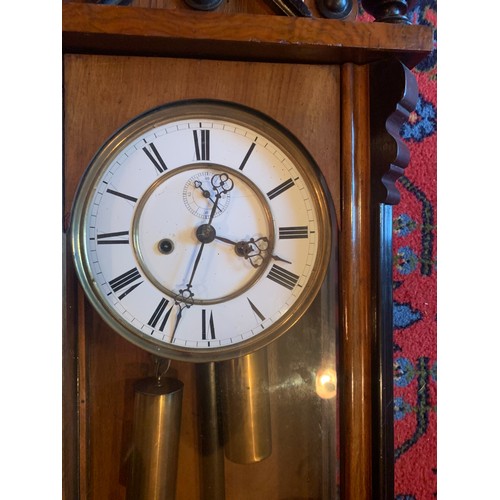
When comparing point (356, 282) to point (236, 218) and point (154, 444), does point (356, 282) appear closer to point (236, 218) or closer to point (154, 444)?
point (236, 218)

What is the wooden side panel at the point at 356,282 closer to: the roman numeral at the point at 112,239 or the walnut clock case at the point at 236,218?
the walnut clock case at the point at 236,218

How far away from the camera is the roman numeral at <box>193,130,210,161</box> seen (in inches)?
24.8

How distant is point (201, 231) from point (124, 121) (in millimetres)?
155

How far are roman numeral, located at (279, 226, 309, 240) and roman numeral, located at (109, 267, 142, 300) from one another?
177 mm

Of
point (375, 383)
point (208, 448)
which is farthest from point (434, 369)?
point (208, 448)

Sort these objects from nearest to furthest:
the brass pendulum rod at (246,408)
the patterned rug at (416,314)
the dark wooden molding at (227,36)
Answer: the dark wooden molding at (227,36), the brass pendulum rod at (246,408), the patterned rug at (416,314)

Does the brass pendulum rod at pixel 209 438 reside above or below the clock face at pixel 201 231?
below

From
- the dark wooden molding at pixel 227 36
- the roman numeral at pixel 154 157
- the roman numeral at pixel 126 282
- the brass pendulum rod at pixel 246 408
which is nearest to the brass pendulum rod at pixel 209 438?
the brass pendulum rod at pixel 246 408

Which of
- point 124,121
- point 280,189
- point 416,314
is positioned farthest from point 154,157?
point 416,314

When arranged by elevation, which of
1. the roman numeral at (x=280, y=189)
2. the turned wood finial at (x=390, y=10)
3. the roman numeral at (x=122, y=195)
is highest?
the turned wood finial at (x=390, y=10)

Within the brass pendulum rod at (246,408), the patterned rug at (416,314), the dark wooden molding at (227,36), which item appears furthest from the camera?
the patterned rug at (416,314)

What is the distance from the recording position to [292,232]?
2.10 feet

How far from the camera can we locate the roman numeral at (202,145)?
2.07 ft

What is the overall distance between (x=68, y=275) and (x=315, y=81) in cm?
37
